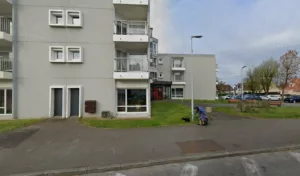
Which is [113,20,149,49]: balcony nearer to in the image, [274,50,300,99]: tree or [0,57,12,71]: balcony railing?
[0,57,12,71]: balcony railing

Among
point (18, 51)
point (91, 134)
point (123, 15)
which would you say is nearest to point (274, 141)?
point (91, 134)

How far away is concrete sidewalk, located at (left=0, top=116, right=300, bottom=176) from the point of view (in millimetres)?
5109

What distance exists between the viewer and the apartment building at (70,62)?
12500 millimetres

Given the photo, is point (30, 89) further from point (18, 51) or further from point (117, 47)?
point (117, 47)

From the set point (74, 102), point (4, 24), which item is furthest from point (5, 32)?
point (74, 102)

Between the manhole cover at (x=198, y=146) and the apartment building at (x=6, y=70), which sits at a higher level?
the apartment building at (x=6, y=70)

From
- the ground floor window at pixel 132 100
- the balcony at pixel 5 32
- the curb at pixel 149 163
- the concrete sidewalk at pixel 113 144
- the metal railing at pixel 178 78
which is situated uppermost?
the balcony at pixel 5 32

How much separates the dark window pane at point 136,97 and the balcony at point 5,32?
9.03 metres

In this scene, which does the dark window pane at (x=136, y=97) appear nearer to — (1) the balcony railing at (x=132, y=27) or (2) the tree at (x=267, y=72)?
(1) the balcony railing at (x=132, y=27)

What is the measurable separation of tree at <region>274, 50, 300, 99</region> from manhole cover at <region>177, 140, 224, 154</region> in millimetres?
37927

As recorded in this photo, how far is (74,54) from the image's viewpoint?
1321 cm

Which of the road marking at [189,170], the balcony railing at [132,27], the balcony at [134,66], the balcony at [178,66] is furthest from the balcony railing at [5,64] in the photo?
the balcony at [178,66]

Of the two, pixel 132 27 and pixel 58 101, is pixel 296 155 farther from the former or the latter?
pixel 58 101

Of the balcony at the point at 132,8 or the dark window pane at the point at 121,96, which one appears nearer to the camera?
the balcony at the point at 132,8
